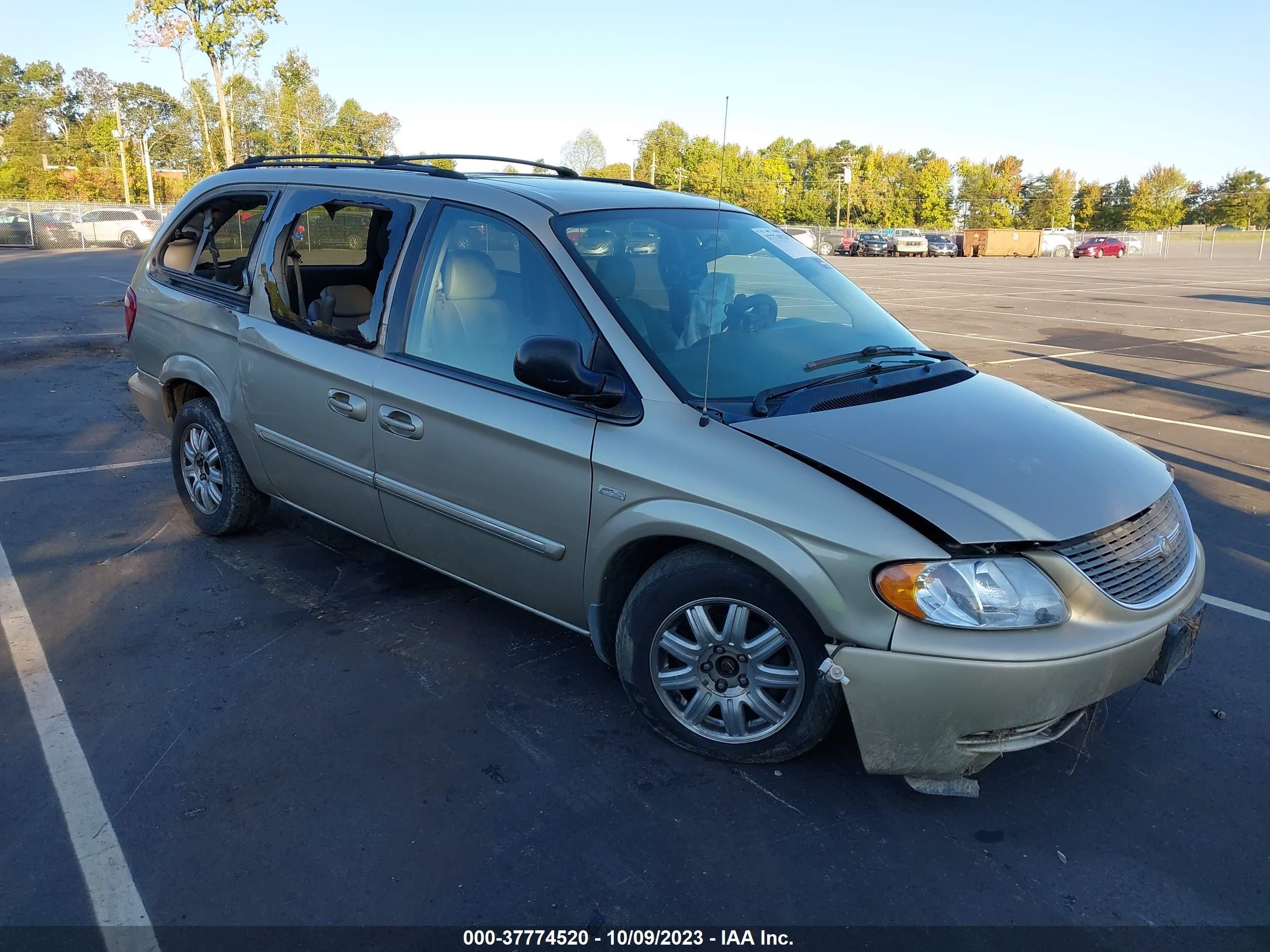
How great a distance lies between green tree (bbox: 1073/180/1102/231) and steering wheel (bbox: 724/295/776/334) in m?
108

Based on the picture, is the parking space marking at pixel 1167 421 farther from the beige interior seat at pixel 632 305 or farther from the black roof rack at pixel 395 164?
the beige interior seat at pixel 632 305

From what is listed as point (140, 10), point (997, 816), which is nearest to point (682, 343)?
point (997, 816)

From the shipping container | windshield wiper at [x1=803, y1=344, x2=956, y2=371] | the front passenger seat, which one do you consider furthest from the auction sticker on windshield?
the shipping container

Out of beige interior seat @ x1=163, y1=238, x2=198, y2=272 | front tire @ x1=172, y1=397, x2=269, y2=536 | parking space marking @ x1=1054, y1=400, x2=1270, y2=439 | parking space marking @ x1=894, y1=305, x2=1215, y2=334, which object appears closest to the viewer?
front tire @ x1=172, y1=397, x2=269, y2=536

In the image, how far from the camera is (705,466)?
10.0 feet

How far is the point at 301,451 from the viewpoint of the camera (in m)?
4.38

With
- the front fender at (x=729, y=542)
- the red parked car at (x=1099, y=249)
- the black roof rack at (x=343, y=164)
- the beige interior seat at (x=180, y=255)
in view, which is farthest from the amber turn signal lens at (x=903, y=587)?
the red parked car at (x=1099, y=249)

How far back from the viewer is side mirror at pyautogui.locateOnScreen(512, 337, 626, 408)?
3.17m

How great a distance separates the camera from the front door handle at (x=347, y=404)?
3992mm

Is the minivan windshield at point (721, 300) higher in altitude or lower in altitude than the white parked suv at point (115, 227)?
higher

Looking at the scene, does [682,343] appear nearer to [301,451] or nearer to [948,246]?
[301,451]

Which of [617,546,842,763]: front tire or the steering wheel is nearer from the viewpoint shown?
[617,546,842,763]: front tire

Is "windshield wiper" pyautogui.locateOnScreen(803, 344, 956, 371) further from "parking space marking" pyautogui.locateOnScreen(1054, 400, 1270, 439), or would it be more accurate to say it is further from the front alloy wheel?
"parking space marking" pyautogui.locateOnScreen(1054, 400, 1270, 439)

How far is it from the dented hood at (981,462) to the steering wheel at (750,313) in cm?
58
